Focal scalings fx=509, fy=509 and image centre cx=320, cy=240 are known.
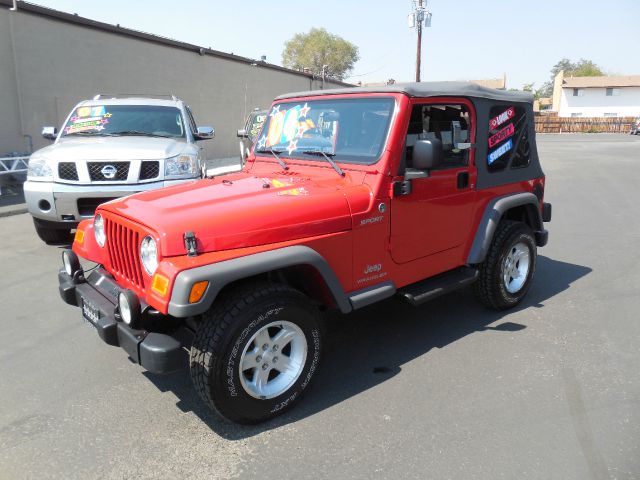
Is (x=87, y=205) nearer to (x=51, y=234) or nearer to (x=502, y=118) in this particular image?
(x=51, y=234)

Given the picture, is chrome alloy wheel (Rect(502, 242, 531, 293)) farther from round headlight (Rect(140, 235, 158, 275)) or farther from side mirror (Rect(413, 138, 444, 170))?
round headlight (Rect(140, 235, 158, 275))

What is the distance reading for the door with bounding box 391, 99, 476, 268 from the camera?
3.55 m

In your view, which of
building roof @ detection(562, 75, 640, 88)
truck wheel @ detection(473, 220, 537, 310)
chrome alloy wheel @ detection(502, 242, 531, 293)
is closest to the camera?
truck wheel @ detection(473, 220, 537, 310)

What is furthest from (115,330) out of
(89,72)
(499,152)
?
(89,72)

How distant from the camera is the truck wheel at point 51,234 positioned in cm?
654

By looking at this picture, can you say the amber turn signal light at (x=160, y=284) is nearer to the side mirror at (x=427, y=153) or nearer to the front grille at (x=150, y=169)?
the side mirror at (x=427, y=153)

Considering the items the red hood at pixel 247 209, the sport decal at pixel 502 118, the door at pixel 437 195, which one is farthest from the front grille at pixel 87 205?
the sport decal at pixel 502 118

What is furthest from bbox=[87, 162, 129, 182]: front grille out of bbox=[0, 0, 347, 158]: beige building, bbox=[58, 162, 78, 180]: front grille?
bbox=[0, 0, 347, 158]: beige building

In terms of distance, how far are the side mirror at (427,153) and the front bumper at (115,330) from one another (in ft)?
6.21

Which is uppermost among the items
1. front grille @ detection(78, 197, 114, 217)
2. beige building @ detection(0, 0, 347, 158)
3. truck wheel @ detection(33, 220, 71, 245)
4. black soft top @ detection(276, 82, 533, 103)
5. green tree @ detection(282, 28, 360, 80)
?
green tree @ detection(282, 28, 360, 80)

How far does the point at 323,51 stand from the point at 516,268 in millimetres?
73346

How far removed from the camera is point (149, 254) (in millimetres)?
2811

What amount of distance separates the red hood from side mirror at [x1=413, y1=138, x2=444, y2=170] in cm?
40

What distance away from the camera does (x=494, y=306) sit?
4.61 m
